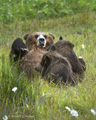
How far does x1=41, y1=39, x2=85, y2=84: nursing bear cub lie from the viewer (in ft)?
13.1

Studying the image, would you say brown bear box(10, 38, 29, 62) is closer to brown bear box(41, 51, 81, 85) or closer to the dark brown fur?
the dark brown fur

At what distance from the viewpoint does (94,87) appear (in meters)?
3.61

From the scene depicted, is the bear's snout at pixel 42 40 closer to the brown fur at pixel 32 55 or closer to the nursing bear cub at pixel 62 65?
the brown fur at pixel 32 55

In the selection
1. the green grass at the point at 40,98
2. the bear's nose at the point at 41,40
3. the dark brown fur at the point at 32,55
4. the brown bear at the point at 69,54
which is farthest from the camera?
the bear's nose at the point at 41,40

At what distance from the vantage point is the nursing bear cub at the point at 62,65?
3988 mm

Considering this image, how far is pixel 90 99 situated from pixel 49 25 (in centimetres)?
680

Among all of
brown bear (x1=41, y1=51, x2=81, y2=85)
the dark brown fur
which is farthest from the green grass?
the dark brown fur

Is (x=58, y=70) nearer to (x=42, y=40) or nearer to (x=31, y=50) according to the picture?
(x=31, y=50)

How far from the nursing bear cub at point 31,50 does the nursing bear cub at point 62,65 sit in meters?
0.31

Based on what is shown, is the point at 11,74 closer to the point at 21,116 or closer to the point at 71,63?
the point at 21,116

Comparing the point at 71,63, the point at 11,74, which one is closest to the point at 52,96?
the point at 11,74

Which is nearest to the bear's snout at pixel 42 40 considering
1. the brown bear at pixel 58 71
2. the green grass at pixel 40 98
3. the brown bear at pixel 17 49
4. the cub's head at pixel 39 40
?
the cub's head at pixel 39 40

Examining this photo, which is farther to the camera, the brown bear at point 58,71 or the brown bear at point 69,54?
the brown bear at point 69,54

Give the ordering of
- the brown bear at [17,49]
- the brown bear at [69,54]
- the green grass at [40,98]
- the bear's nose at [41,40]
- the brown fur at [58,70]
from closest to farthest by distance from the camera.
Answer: the green grass at [40,98]
the brown fur at [58,70]
the brown bear at [69,54]
the brown bear at [17,49]
the bear's nose at [41,40]
